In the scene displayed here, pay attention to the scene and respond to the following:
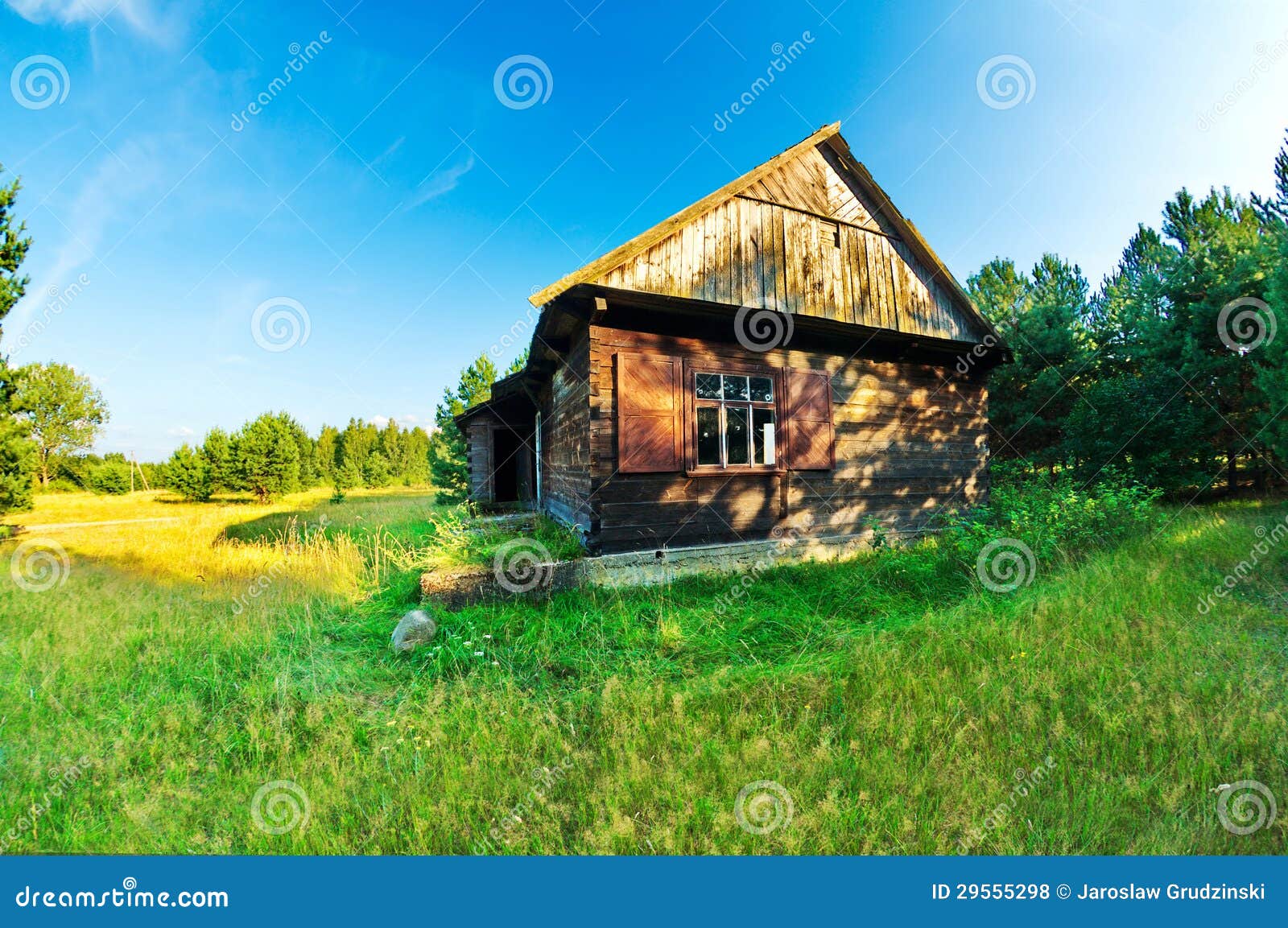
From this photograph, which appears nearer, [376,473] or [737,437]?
[737,437]

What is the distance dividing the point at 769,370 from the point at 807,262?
6.84 ft

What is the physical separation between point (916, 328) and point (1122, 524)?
14.6 feet

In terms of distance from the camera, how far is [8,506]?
9.56 meters

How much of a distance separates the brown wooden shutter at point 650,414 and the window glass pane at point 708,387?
507 millimetres

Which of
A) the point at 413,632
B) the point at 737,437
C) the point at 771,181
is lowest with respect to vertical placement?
the point at 413,632

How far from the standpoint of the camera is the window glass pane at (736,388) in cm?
707

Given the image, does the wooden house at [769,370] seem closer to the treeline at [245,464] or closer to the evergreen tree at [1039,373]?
the evergreen tree at [1039,373]

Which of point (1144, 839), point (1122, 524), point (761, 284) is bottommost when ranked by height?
point (1144, 839)

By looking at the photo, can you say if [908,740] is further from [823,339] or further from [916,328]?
[916,328]

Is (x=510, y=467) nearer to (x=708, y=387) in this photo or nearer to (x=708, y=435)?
(x=708, y=435)

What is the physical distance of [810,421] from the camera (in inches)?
291

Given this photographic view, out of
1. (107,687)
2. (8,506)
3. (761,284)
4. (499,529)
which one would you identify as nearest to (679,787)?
(107,687)

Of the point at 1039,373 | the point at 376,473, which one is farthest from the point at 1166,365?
the point at 376,473

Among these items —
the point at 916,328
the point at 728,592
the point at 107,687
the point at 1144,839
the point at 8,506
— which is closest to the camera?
the point at 1144,839
